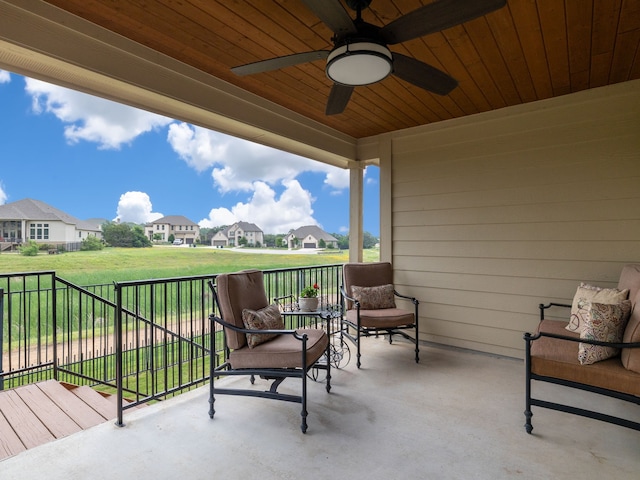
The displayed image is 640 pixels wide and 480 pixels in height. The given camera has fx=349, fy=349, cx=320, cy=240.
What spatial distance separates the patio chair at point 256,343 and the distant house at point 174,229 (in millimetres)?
3305

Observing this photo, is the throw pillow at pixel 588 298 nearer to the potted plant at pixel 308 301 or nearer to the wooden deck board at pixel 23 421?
the potted plant at pixel 308 301

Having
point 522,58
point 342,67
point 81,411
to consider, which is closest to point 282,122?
point 342,67

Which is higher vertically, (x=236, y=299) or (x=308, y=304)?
(x=236, y=299)

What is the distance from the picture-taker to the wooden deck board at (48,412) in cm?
254

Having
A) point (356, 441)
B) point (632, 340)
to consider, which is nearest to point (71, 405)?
point (356, 441)

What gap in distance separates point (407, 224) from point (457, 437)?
9.08ft

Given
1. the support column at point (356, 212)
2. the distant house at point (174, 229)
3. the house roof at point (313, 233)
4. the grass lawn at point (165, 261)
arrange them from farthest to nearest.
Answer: the distant house at point (174, 229) → the house roof at point (313, 233) → the support column at point (356, 212) → the grass lawn at point (165, 261)

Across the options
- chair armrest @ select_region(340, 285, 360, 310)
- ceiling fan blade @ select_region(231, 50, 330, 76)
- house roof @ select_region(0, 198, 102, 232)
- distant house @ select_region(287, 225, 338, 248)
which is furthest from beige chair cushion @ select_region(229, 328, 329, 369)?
house roof @ select_region(0, 198, 102, 232)

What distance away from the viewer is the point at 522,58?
9.16 feet

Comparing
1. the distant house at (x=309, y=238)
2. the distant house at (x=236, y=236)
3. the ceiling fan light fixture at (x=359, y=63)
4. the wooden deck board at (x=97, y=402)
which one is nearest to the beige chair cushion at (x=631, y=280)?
the ceiling fan light fixture at (x=359, y=63)

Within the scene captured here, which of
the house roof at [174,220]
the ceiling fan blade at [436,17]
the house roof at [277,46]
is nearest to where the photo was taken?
the ceiling fan blade at [436,17]

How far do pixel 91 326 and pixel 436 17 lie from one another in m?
4.85

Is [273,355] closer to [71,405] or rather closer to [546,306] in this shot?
[71,405]

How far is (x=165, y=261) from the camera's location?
513cm
